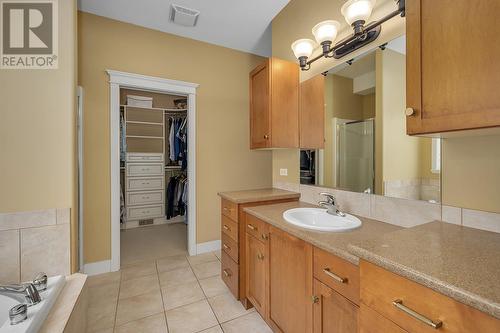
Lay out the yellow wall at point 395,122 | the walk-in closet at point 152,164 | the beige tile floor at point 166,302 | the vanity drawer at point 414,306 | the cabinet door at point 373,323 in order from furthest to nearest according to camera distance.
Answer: the walk-in closet at point 152,164 → the beige tile floor at point 166,302 → the yellow wall at point 395,122 → the cabinet door at point 373,323 → the vanity drawer at point 414,306

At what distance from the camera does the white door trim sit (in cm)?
237

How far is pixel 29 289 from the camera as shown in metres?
1.15

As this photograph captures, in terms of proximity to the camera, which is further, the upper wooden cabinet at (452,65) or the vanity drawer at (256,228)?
the vanity drawer at (256,228)

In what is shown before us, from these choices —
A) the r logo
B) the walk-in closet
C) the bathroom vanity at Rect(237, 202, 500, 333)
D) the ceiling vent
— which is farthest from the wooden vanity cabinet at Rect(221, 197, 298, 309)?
the ceiling vent

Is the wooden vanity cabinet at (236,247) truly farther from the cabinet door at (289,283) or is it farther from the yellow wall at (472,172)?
the yellow wall at (472,172)

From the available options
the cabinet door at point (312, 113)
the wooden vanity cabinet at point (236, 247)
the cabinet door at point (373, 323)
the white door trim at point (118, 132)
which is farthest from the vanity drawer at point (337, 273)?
the white door trim at point (118, 132)

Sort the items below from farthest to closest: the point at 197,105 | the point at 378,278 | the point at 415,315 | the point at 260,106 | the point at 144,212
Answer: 1. the point at 144,212
2. the point at 197,105
3. the point at 260,106
4. the point at 378,278
5. the point at 415,315

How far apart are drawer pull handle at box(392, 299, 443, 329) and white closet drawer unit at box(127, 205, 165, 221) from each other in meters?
4.10

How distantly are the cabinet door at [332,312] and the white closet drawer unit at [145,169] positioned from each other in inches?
147

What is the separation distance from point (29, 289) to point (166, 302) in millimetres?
1000

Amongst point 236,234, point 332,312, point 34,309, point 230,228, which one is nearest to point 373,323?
point 332,312

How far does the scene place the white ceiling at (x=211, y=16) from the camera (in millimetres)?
2152

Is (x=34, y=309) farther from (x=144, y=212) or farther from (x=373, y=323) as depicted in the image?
(x=144, y=212)

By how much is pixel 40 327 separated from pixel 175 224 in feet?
10.5
